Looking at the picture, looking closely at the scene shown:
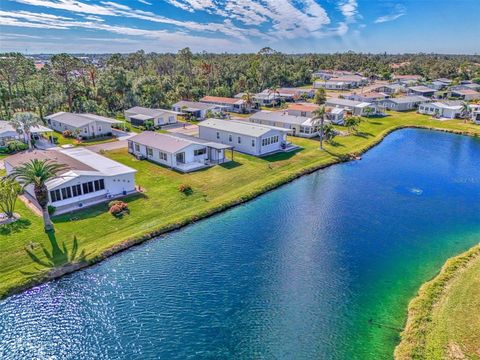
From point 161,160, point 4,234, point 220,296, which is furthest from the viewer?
point 161,160

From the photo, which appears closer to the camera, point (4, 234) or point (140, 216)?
point (4, 234)

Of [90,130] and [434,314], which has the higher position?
[90,130]

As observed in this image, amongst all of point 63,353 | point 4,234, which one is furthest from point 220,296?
point 4,234

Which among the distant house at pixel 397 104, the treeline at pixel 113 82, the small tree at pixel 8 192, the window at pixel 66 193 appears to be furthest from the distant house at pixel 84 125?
the distant house at pixel 397 104

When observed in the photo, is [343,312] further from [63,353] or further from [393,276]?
[63,353]

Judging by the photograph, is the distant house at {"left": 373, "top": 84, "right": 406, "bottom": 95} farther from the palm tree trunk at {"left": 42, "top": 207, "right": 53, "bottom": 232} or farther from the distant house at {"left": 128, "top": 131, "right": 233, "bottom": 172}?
the palm tree trunk at {"left": 42, "top": 207, "right": 53, "bottom": 232}

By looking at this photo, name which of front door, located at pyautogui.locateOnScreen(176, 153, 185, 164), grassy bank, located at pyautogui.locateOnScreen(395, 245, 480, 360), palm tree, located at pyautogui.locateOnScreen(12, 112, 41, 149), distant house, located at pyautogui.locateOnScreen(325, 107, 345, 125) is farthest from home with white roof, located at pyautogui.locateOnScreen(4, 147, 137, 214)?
distant house, located at pyautogui.locateOnScreen(325, 107, 345, 125)

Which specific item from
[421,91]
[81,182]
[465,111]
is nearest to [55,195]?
[81,182]

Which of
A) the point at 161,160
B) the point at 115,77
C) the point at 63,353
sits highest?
the point at 115,77
